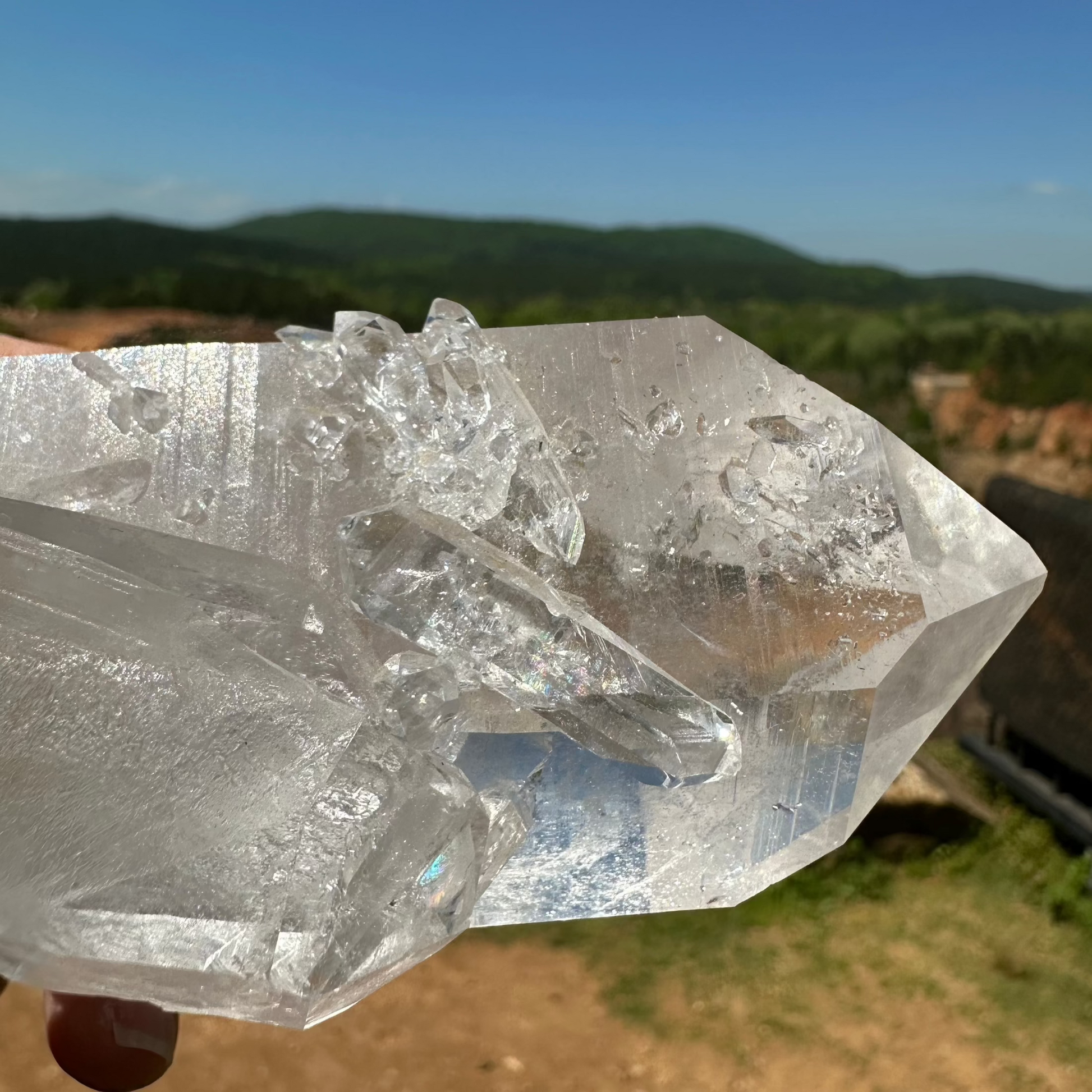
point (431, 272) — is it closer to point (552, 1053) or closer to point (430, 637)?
point (552, 1053)

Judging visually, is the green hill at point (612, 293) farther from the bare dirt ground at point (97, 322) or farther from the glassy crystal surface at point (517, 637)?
the glassy crystal surface at point (517, 637)

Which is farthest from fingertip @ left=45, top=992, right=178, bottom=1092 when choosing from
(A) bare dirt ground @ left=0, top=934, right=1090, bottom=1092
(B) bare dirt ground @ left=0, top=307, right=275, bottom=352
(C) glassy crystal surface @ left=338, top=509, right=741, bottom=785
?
(A) bare dirt ground @ left=0, top=934, right=1090, bottom=1092

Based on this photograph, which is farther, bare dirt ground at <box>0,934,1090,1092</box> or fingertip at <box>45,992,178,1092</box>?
bare dirt ground at <box>0,934,1090,1092</box>

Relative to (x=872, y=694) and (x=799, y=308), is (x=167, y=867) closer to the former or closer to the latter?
(x=872, y=694)

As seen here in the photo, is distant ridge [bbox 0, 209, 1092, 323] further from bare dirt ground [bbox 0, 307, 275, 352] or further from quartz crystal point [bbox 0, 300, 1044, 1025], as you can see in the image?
quartz crystal point [bbox 0, 300, 1044, 1025]

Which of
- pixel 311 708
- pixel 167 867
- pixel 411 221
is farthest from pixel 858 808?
pixel 411 221
